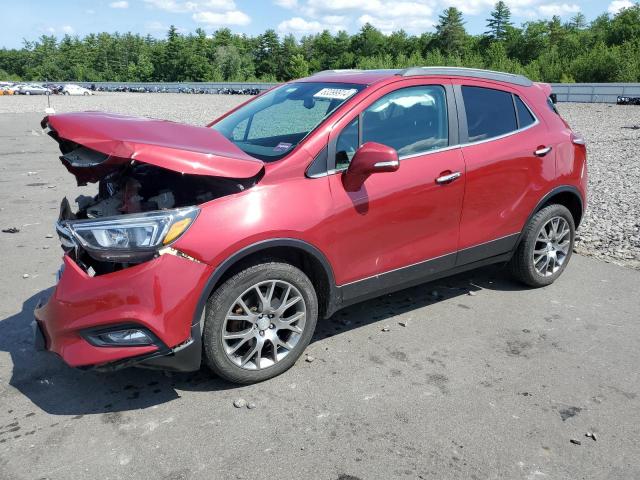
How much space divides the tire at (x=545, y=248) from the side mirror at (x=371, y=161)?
199cm

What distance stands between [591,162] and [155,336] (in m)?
12.1

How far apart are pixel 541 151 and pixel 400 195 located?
5.38 feet

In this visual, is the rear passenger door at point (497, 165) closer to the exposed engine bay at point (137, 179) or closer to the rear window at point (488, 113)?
the rear window at point (488, 113)

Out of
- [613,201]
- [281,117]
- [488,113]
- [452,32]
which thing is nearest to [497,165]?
[488,113]

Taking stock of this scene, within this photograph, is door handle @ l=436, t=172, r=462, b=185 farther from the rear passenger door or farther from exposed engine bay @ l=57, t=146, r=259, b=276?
exposed engine bay @ l=57, t=146, r=259, b=276

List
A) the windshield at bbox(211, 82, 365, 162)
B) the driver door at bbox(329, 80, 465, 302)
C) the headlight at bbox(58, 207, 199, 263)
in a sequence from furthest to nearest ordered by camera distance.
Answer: the windshield at bbox(211, 82, 365, 162)
the driver door at bbox(329, 80, 465, 302)
the headlight at bbox(58, 207, 199, 263)

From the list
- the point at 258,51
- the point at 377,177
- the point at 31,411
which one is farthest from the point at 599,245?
the point at 258,51

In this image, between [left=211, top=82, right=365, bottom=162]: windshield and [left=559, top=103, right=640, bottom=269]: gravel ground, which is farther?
[left=559, top=103, right=640, bottom=269]: gravel ground

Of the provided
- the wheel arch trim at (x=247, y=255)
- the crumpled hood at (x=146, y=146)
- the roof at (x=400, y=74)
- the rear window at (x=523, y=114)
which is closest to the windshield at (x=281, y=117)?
the roof at (x=400, y=74)

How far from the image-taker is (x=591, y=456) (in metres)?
2.98

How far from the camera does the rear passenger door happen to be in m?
4.44

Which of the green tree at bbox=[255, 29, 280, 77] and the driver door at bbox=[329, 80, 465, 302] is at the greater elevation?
the green tree at bbox=[255, 29, 280, 77]

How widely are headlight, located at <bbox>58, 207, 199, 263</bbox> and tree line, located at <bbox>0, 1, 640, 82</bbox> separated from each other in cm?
7537

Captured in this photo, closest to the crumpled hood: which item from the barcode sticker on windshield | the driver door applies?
the driver door
